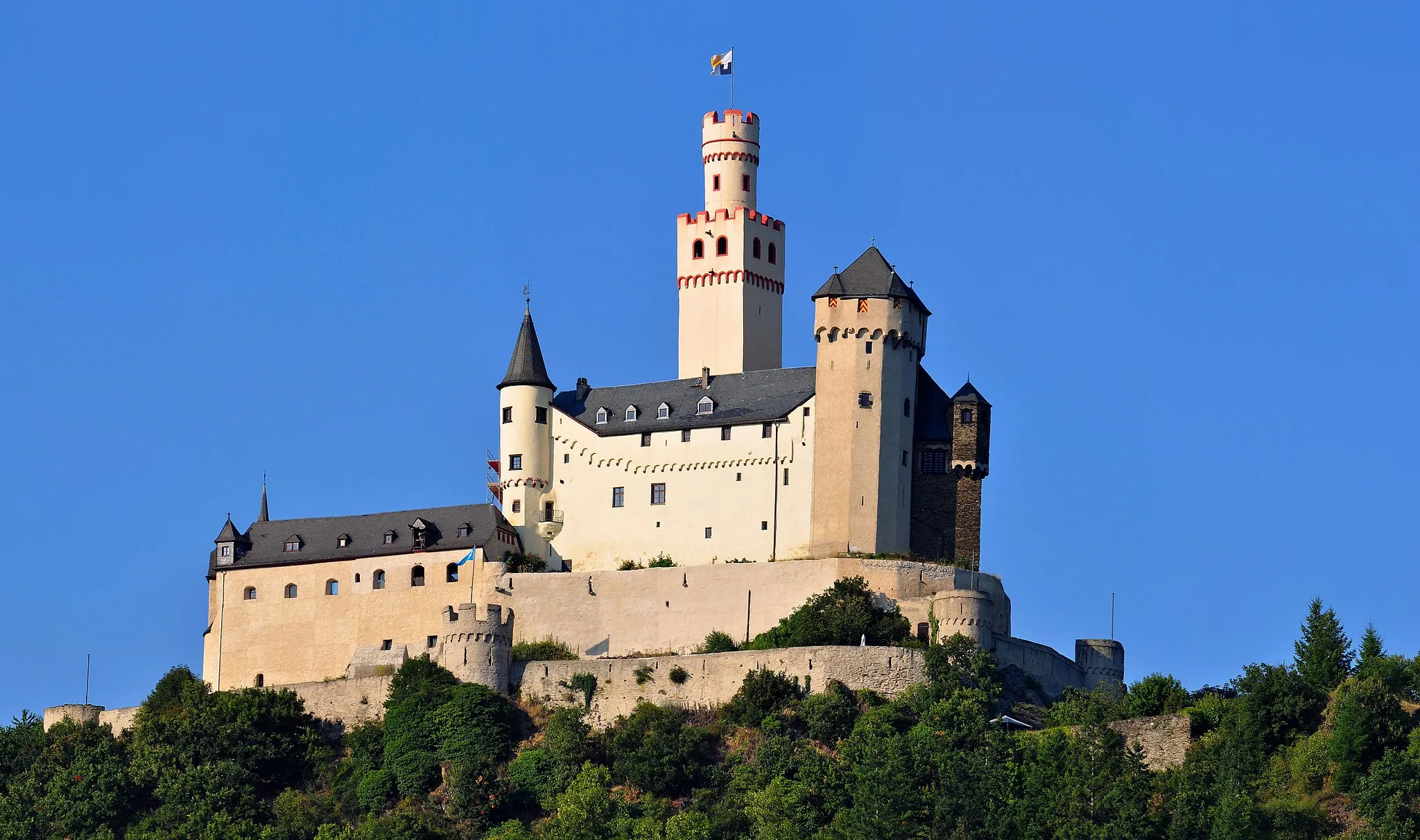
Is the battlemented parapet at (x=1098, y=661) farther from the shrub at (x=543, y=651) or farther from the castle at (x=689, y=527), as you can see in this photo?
the shrub at (x=543, y=651)

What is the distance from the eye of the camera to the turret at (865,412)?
331ft

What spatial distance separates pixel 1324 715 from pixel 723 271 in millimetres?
30876

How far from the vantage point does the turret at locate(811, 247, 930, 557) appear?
10075 centimetres

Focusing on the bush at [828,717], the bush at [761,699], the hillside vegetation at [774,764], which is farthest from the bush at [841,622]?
the bush at [828,717]

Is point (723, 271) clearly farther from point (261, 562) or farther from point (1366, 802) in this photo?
point (1366, 802)

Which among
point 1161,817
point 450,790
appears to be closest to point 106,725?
point 450,790

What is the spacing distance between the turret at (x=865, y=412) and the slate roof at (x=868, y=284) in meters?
0.03

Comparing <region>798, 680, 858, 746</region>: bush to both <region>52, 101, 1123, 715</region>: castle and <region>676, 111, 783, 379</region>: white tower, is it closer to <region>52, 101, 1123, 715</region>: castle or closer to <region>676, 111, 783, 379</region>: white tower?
<region>52, 101, 1123, 715</region>: castle

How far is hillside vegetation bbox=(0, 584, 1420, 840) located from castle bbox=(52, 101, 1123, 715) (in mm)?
2058

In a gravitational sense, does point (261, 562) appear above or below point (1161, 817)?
above

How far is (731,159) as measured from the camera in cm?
10994

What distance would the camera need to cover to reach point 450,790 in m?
92.9

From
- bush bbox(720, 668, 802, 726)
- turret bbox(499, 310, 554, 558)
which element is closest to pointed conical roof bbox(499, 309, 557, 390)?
turret bbox(499, 310, 554, 558)

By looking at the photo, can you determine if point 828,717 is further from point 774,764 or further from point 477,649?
point 477,649
